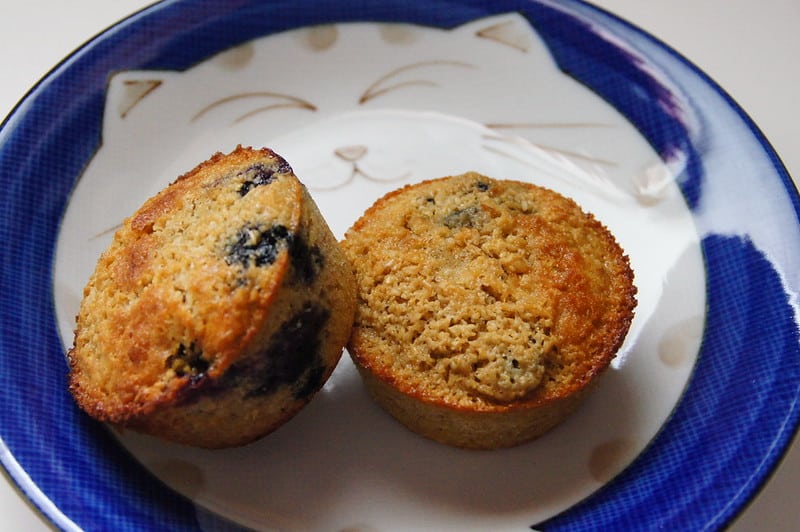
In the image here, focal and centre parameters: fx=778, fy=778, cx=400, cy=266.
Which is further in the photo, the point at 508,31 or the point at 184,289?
the point at 508,31

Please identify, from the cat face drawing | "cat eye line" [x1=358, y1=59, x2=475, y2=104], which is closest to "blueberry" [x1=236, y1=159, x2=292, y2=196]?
the cat face drawing

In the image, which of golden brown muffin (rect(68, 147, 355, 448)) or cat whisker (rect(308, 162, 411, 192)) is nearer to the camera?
golden brown muffin (rect(68, 147, 355, 448))

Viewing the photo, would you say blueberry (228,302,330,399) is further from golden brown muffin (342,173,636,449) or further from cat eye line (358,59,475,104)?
cat eye line (358,59,475,104)

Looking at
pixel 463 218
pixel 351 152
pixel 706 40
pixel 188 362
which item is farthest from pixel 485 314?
pixel 706 40

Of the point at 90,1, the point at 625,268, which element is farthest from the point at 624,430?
the point at 90,1

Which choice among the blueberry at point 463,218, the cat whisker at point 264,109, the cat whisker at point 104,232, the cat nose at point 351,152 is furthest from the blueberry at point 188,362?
the cat whisker at point 264,109

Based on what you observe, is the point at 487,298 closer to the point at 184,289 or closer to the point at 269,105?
the point at 184,289

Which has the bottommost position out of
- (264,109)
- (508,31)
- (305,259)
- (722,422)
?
(722,422)
